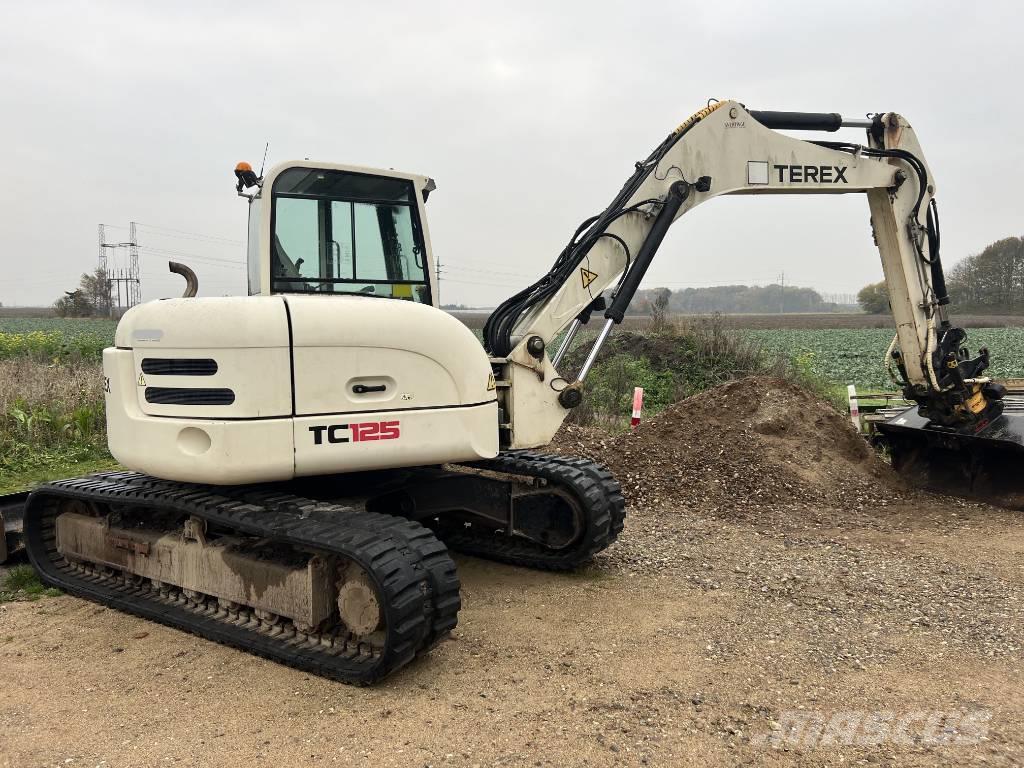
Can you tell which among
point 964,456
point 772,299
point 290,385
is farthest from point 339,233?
point 772,299

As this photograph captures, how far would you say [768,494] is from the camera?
26.2ft

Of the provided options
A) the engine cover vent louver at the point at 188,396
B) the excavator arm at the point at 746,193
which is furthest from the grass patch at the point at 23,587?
the excavator arm at the point at 746,193

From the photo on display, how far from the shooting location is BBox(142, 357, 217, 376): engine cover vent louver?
14.1 feet

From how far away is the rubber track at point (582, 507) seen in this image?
5559 mm

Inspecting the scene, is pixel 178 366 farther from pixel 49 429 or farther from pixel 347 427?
pixel 49 429

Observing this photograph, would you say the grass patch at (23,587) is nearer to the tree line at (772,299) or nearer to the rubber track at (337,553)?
the rubber track at (337,553)

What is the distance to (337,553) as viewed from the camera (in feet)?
13.5

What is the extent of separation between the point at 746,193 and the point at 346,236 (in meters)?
3.63

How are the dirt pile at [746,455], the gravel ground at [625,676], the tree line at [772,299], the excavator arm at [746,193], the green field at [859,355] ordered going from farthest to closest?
the tree line at [772,299] < the green field at [859,355] < the dirt pile at [746,455] < the excavator arm at [746,193] < the gravel ground at [625,676]

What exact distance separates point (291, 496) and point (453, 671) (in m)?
1.38

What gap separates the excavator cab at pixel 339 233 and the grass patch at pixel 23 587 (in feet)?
8.73

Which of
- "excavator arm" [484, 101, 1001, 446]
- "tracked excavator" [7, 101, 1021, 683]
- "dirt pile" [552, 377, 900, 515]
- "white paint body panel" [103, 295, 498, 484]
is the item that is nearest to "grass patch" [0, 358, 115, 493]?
"tracked excavator" [7, 101, 1021, 683]

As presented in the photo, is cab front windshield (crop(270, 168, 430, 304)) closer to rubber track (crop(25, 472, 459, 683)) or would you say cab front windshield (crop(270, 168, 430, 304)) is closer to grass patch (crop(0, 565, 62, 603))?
rubber track (crop(25, 472, 459, 683))

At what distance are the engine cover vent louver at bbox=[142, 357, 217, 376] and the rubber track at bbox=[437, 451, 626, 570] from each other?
7.39 ft
